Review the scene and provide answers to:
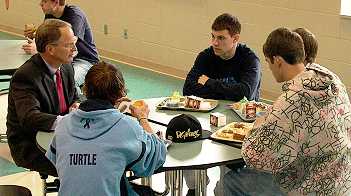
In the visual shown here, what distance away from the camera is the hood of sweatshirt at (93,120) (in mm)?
2803

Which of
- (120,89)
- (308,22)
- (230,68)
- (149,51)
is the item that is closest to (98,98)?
(120,89)

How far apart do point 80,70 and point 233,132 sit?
2.01 metres

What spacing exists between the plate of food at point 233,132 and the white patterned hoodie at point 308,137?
0.78ft

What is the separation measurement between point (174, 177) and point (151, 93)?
2.86 m

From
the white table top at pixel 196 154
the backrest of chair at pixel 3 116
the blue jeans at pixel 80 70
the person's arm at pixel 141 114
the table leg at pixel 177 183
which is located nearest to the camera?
the white table top at pixel 196 154

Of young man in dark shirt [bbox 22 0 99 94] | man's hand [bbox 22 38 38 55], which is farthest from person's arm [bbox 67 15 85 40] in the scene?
man's hand [bbox 22 38 38 55]

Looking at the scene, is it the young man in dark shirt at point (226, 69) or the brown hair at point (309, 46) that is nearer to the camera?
the brown hair at point (309, 46)

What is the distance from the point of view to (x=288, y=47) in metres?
3.13

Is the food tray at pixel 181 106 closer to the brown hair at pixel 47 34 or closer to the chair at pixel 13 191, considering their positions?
the brown hair at pixel 47 34

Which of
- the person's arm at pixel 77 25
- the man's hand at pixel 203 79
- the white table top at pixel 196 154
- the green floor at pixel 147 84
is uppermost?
the person's arm at pixel 77 25

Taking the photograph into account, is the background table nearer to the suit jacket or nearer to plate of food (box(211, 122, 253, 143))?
plate of food (box(211, 122, 253, 143))

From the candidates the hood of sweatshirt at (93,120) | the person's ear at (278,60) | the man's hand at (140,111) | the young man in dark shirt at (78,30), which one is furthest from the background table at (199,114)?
the young man in dark shirt at (78,30)

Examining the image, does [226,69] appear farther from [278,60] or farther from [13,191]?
[13,191]

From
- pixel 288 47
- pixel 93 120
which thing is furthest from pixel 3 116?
pixel 288 47
